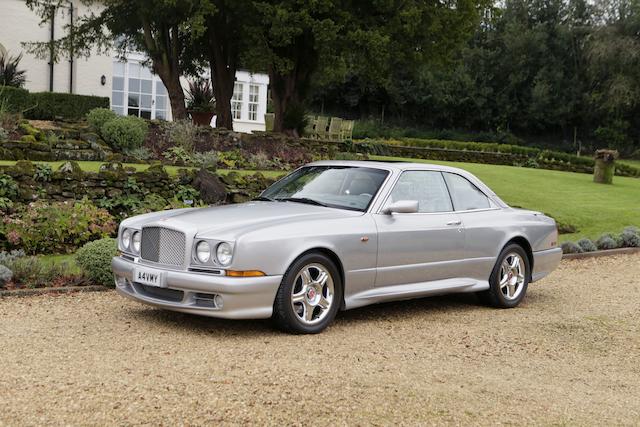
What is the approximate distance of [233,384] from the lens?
206 inches

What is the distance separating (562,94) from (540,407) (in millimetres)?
47489

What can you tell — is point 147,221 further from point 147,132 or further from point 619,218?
point 619,218

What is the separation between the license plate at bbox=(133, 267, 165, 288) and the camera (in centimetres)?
660

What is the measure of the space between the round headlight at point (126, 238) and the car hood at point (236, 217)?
0.07 metres

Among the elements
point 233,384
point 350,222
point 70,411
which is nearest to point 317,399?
point 233,384

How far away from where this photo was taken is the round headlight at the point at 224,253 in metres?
6.41

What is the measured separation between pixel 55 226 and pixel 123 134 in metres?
6.73

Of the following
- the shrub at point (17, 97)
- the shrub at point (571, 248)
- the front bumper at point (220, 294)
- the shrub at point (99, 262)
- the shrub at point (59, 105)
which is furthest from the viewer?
the shrub at point (59, 105)

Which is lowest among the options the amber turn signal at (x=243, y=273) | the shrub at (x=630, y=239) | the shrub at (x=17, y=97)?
the shrub at (x=630, y=239)

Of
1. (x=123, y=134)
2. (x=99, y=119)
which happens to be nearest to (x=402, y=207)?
(x=123, y=134)

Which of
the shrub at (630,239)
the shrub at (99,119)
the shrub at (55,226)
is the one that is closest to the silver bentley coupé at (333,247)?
the shrub at (55,226)

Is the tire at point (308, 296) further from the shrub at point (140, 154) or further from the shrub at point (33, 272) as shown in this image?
the shrub at point (140, 154)

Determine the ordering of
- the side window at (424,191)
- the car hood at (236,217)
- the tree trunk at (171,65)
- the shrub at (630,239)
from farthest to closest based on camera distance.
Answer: the tree trunk at (171,65), the shrub at (630,239), the side window at (424,191), the car hood at (236,217)

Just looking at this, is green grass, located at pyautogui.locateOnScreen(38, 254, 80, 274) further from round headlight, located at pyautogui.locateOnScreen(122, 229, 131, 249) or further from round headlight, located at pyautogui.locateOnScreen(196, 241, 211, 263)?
round headlight, located at pyautogui.locateOnScreen(196, 241, 211, 263)
